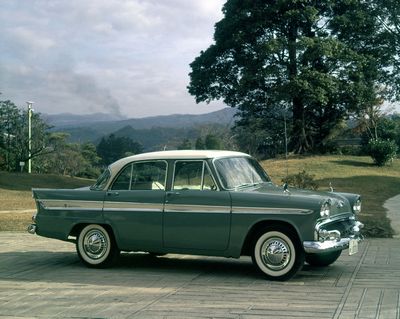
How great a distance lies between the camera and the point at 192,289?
6875 millimetres

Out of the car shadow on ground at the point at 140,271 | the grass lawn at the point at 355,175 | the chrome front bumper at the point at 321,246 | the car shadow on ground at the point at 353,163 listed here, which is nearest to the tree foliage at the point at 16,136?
the grass lawn at the point at 355,175

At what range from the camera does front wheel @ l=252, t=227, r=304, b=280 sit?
7.09 m

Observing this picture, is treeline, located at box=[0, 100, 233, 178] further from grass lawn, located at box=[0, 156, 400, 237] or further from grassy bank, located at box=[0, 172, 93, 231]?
grass lawn, located at box=[0, 156, 400, 237]

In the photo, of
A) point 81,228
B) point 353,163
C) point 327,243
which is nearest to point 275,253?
point 327,243

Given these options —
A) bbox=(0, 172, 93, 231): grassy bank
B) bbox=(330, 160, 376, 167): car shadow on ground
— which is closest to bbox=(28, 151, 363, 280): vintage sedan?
bbox=(0, 172, 93, 231): grassy bank

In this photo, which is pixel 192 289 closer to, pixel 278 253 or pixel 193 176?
pixel 278 253

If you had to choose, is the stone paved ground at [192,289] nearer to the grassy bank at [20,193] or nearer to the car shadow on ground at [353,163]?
the grassy bank at [20,193]

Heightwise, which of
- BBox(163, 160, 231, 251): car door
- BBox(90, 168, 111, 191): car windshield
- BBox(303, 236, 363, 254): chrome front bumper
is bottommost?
BBox(303, 236, 363, 254): chrome front bumper

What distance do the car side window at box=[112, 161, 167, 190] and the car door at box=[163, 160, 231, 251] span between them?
0.23 meters

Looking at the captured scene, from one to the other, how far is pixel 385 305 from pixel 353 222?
6.41 ft

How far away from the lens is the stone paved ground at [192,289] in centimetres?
584

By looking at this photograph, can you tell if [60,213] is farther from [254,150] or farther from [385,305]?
[254,150]

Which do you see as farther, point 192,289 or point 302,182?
point 302,182

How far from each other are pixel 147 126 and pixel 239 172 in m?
42.0
